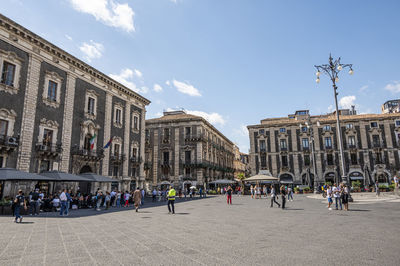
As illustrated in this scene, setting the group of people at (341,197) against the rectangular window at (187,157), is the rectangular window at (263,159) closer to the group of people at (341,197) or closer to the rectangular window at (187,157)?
the rectangular window at (187,157)

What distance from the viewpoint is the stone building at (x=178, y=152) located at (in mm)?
41875

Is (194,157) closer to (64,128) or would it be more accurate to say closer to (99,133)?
(99,133)

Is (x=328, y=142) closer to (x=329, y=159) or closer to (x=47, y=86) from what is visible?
(x=329, y=159)

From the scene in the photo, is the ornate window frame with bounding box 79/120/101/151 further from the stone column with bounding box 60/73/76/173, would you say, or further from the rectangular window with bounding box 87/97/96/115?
the stone column with bounding box 60/73/76/173

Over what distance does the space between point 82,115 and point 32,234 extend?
1757 centimetres

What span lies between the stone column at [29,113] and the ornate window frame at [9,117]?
0.69 m

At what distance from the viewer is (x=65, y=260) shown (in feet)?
17.1

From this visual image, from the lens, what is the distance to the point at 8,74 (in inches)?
711

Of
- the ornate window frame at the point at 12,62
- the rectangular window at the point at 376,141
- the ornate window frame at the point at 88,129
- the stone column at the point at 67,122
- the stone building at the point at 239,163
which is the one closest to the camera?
the ornate window frame at the point at 12,62

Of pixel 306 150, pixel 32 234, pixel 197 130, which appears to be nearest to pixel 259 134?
pixel 306 150

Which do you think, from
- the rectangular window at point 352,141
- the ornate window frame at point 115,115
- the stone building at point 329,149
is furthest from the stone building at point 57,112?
the rectangular window at point 352,141

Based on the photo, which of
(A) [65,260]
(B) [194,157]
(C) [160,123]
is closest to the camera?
(A) [65,260]

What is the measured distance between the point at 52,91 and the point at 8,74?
11.5ft

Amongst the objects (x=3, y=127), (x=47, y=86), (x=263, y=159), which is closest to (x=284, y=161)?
(x=263, y=159)
